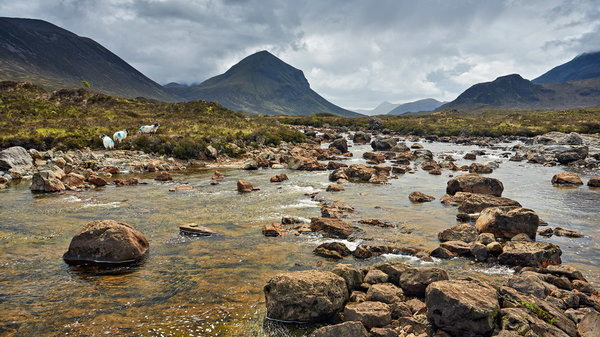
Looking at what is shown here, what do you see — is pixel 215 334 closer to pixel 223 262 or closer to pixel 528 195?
pixel 223 262

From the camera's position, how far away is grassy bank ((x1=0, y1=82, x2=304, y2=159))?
130ft

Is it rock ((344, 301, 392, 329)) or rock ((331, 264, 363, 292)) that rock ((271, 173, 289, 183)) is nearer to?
rock ((331, 264, 363, 292))

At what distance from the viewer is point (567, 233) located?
652 inches

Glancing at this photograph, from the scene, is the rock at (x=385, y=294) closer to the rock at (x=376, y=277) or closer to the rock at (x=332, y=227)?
the rock at (x=376, y=277)

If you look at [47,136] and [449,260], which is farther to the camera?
[47,136]

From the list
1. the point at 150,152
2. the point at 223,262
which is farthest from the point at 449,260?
the point at 150,152

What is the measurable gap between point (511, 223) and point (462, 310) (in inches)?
407

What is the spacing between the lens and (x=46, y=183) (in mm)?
22859

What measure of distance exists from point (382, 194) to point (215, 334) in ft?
63.2

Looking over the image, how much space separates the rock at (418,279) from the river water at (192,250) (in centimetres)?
238

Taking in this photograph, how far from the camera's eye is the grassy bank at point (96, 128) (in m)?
39.5

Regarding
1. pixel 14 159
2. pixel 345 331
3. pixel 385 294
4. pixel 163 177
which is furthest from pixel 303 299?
pixel 14 159

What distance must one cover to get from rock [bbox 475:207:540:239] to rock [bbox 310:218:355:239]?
21.8 ft

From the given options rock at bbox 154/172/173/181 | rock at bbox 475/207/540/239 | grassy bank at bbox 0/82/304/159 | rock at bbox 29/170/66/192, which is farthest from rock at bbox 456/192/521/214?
grassy bank at bbox 0/82/304/159
